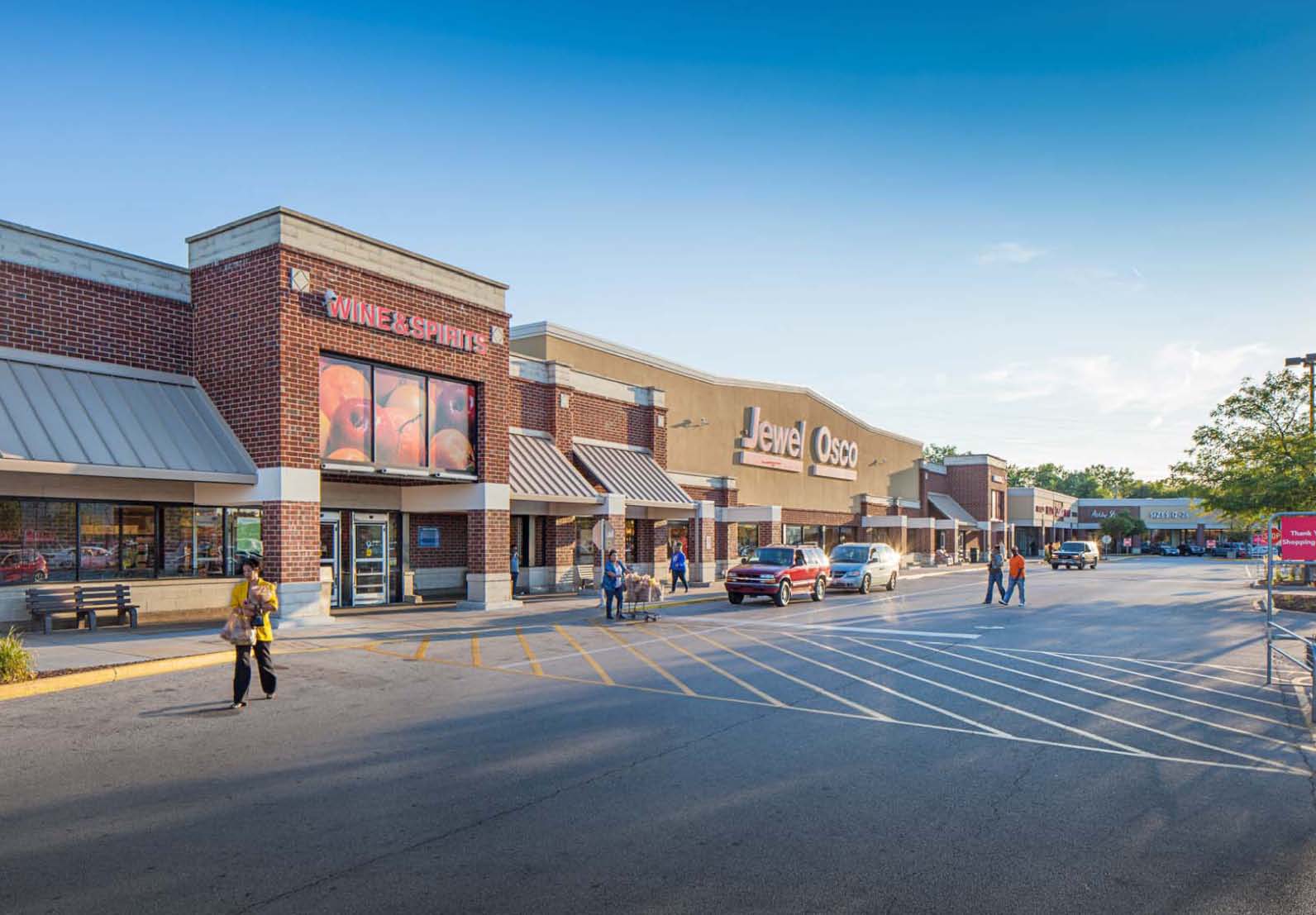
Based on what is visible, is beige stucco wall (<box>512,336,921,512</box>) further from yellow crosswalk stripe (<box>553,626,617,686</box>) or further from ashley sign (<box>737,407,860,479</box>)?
yellow crosswalk stripe (<box>553,626,617,686</box>)

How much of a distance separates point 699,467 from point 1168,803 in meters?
30.9

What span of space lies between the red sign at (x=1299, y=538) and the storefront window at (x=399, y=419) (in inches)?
694

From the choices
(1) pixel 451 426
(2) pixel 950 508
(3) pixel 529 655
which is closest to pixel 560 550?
(1) pixel 451 426

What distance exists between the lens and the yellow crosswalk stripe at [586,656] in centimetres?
1288

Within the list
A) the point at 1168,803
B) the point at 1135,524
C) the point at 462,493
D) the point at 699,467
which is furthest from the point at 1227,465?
the point at 1135,524

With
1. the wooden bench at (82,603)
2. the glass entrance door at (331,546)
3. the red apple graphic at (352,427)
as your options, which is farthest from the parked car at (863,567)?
the wooden bench at (82,603)

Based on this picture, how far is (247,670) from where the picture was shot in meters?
10.7

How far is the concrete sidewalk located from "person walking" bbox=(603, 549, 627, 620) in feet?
3.06

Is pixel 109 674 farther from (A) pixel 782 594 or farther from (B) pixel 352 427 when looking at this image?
(A) pixel 782 594

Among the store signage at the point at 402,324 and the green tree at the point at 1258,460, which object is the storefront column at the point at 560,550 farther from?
the green tree at the point at 1258,460

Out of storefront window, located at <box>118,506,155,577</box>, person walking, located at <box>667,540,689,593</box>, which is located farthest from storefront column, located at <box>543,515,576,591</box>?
storefront window, located at <box>118,506,155,577</box>

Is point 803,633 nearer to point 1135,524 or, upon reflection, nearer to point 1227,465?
point 1227,465

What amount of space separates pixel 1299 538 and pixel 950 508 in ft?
187

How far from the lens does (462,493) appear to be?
23.3 meters
